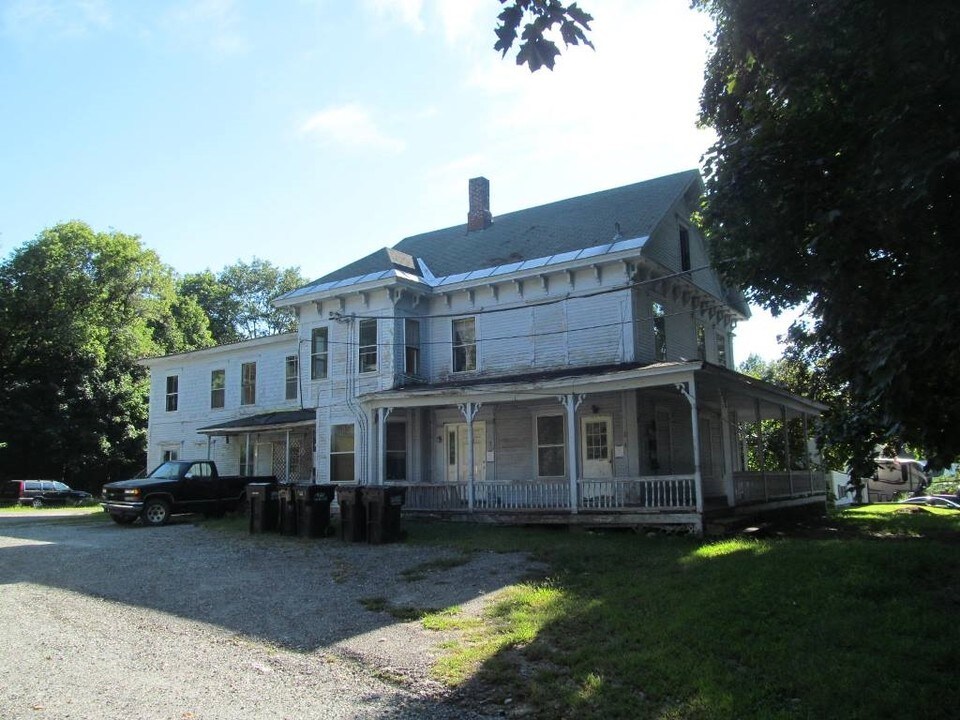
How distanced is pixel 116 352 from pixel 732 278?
4084cm

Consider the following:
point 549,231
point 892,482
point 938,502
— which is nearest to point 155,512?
→ point 549,231

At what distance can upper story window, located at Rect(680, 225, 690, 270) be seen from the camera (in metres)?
21.1

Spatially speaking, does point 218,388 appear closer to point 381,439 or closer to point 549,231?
point 381,439

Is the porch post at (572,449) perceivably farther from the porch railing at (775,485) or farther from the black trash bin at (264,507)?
the black trash bin at (264,507)

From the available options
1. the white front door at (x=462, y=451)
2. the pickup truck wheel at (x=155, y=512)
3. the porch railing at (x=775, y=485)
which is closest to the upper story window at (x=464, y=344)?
the white front door at (x=462, y=451)

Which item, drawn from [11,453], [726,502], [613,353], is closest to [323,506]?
[613,353]

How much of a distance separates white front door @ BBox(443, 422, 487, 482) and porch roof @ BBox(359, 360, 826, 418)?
4.38 feet

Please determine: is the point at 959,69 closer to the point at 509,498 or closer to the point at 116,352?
the point at 509,498

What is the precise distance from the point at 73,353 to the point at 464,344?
97.8ft

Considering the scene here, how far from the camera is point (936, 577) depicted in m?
8.68

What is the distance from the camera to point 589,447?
18281 mm

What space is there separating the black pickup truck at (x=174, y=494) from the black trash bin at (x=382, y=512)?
23.6 feet

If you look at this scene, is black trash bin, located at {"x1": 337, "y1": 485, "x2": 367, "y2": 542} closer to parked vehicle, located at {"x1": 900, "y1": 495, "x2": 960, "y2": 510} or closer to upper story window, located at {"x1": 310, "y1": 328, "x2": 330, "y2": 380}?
upper story window, located at {"x1": 310, "y1": 328, "x2": 330, "y2": 380}

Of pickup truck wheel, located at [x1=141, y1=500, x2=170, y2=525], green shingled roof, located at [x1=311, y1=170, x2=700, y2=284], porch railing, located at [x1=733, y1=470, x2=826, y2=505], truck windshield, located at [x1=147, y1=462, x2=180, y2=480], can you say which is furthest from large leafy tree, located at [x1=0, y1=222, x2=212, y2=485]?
porch railing, located at [x1=733, y1=470, x2=826, y2=505]
